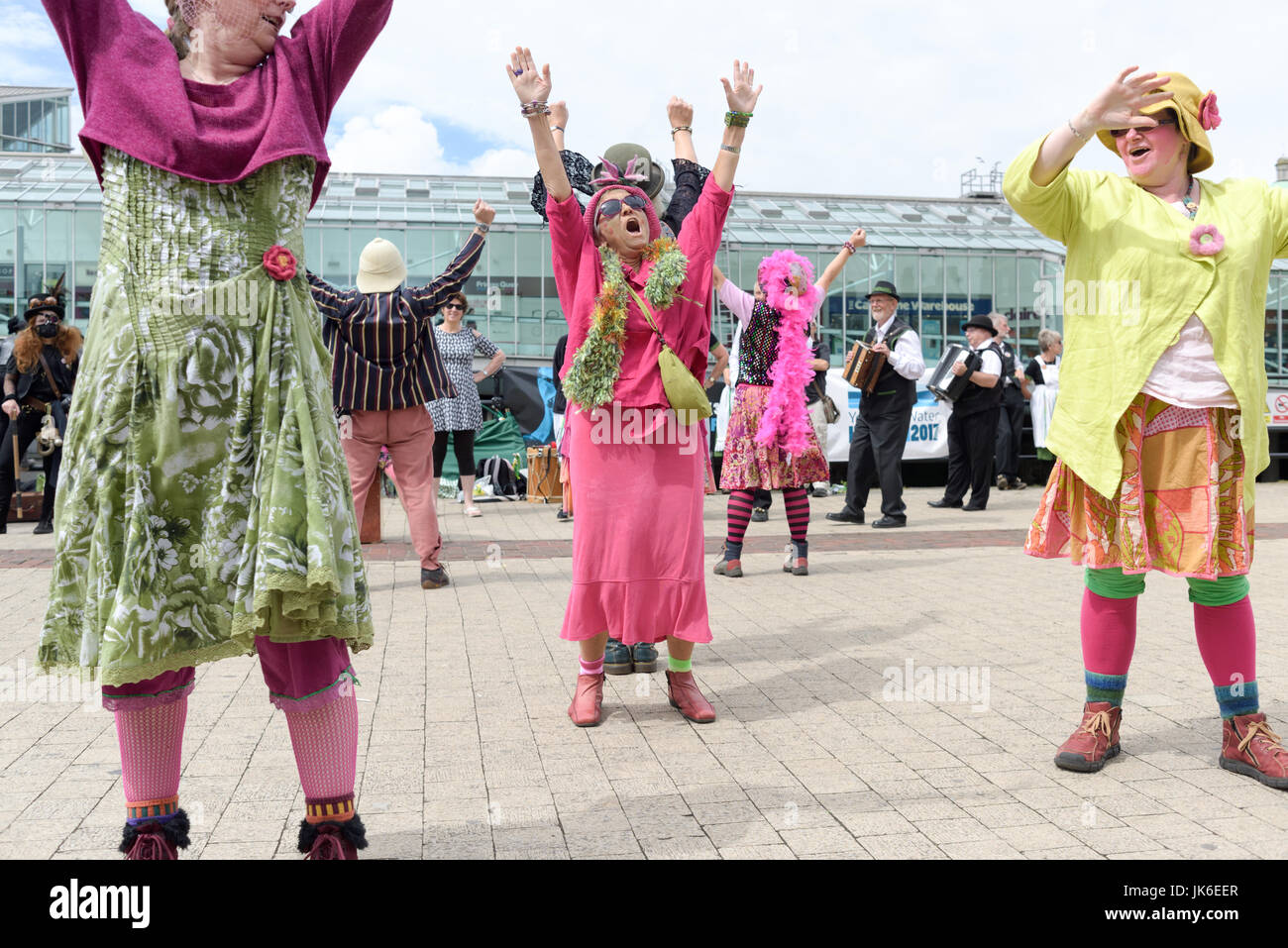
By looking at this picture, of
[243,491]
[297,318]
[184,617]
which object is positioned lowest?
[184,617]

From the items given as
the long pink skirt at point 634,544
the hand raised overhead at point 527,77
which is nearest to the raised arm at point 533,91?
the hand raised overhead at point 527,77

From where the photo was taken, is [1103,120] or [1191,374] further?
[1191,374]

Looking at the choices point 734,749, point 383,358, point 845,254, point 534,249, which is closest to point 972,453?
point 845,254

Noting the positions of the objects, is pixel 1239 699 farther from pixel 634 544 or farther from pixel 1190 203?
pixel 634 544

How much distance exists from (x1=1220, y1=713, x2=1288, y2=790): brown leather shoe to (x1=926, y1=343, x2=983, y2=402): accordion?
9584mm

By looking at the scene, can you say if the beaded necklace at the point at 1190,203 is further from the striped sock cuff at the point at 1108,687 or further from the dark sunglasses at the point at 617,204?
the dark sunglasses at the point at 617,204

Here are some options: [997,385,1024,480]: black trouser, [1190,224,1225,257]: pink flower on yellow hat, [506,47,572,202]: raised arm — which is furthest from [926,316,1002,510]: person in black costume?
[506,47,572,202]: raised arm

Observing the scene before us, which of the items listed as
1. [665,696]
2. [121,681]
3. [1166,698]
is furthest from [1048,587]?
[121,681]

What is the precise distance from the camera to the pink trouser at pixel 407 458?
7.38 metres

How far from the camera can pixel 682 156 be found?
456cm

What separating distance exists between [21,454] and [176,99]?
366 inches

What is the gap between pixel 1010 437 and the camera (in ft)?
52.9
